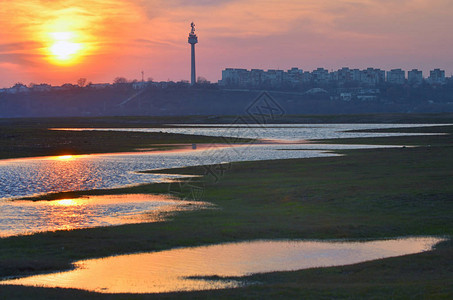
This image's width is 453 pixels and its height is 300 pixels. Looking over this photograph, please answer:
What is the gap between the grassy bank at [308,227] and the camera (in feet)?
57.1

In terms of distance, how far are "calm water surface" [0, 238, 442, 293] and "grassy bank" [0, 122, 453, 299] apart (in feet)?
2.75

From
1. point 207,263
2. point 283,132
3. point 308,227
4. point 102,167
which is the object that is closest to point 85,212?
point 308,227

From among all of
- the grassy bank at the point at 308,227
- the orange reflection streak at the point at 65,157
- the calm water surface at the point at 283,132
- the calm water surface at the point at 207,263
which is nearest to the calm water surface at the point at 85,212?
the grassy bank at the point at 308,227

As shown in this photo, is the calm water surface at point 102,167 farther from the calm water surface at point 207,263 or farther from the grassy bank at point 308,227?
the calm water surface at point 207,263

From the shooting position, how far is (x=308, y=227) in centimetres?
2636

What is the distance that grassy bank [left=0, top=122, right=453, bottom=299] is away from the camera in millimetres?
17406

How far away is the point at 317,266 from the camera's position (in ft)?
66.6

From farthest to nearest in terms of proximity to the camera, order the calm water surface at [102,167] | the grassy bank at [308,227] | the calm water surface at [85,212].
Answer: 1. the calm water surface at [102,167]
2. the calm water surface at [85,212]
3. the grassy bank at [308,227]

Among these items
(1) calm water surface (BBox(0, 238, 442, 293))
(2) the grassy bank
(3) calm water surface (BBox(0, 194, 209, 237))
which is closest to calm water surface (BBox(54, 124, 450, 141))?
(2) the grassy bank

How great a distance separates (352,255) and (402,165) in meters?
26.9

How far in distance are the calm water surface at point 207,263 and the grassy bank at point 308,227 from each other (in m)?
0.84

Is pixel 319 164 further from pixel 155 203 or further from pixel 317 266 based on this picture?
pixel 317 266

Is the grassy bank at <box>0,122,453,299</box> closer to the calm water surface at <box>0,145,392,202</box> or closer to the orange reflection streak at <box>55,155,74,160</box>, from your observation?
the calm water surface at <box>0,145,392,202</box>

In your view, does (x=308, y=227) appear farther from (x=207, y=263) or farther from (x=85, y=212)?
(x=85, y=212)
